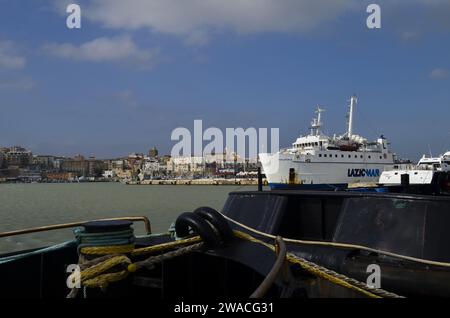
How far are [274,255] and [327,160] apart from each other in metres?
69.5

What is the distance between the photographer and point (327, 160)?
7312 centimetres

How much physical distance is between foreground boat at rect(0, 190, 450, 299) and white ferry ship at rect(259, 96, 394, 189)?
5629 centimetres

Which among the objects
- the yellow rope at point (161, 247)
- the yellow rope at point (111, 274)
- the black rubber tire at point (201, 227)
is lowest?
the yellow rope at point (111, 274)

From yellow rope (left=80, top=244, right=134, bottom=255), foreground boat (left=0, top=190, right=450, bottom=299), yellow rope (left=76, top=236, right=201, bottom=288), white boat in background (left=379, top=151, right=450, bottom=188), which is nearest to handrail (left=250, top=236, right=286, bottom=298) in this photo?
foreground boat (left=0, top=190, right=450, bottom=299)

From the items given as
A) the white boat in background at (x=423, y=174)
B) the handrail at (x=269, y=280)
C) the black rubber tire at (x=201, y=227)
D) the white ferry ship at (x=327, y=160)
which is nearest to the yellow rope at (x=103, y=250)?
the black rubber tire at (x=201, y=227)

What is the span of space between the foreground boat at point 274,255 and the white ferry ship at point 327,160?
185ft

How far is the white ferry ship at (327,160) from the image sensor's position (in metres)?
69.9

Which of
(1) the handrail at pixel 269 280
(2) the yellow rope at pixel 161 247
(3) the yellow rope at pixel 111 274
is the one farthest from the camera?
(2) the yellow rope at pixel 161 247

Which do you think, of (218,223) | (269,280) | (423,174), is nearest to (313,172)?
(423,174)

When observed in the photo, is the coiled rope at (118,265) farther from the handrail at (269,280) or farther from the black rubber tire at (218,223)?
the black rubber tire at (218,223)

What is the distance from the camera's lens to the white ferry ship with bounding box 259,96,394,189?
6988 centimetres

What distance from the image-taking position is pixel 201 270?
5.70m

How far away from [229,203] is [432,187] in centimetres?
439

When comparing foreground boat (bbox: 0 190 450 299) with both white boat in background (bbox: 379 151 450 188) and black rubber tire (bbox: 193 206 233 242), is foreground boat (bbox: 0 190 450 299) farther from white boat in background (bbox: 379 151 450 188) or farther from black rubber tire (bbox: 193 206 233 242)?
white boat in background (bbox: 379 151 450 188)
